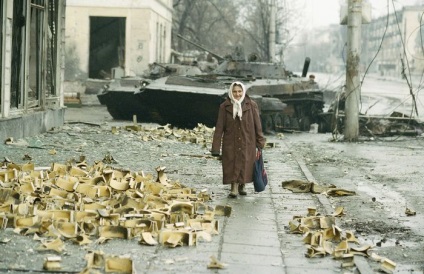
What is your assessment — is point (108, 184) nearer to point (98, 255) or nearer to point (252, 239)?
point (252, 239)

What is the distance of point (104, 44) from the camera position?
138ft

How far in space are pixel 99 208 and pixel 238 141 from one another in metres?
2.71

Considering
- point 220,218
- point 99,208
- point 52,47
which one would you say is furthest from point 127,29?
point 99,208

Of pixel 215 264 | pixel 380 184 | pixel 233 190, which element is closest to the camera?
pixel 215 264

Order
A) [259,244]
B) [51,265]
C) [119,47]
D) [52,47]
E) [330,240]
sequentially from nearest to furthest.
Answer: [51,265], [259,244], [330,240], [52,47], [119,47]

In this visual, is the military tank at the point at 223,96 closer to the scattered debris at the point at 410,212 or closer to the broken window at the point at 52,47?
the broken window at the point at 52,47

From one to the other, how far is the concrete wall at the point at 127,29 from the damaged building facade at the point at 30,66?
17679mm

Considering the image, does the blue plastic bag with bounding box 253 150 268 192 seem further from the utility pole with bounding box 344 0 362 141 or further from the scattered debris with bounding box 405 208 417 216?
the utility pole with bounding box 344 0 362 141

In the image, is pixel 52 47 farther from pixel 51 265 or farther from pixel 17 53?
pixel 51 265

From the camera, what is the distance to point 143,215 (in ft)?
25.4

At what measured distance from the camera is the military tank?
21.7 m

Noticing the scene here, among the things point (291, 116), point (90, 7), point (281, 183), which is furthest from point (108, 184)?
point (90, 7)

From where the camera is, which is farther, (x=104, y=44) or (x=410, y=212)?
(x=104, y=44)

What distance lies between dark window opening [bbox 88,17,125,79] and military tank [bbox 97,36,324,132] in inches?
640
